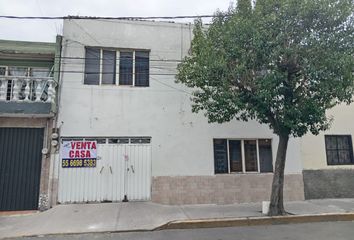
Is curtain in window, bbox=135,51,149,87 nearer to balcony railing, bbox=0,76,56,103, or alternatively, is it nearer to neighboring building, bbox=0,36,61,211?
neighboring building, bbox=0,36,61,211

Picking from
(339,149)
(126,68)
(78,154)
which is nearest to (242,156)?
(339,149)

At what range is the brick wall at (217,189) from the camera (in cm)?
1013

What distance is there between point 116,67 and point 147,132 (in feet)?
8.86

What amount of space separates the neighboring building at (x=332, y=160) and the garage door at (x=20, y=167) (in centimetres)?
980

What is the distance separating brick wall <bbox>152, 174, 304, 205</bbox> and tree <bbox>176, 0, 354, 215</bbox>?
210 centimetres

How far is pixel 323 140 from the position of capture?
1177cm

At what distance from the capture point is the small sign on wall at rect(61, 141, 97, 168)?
984 centimetres

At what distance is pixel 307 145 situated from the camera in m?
11.6

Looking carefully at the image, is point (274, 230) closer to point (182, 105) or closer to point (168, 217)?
point (168, 217)

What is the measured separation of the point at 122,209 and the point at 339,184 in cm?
847

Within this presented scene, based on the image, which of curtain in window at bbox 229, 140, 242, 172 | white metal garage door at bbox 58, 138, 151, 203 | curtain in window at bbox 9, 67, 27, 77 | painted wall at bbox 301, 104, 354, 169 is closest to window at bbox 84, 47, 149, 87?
white metal garage door at bbox 58, 138, 151, 203

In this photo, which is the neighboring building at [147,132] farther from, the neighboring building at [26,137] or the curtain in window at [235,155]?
the neighboring building at [26,137]

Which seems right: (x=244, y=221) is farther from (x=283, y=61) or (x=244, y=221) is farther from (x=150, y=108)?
(x=150, y=108)

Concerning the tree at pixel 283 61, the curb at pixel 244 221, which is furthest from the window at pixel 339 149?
the tree at pixel 283 61
